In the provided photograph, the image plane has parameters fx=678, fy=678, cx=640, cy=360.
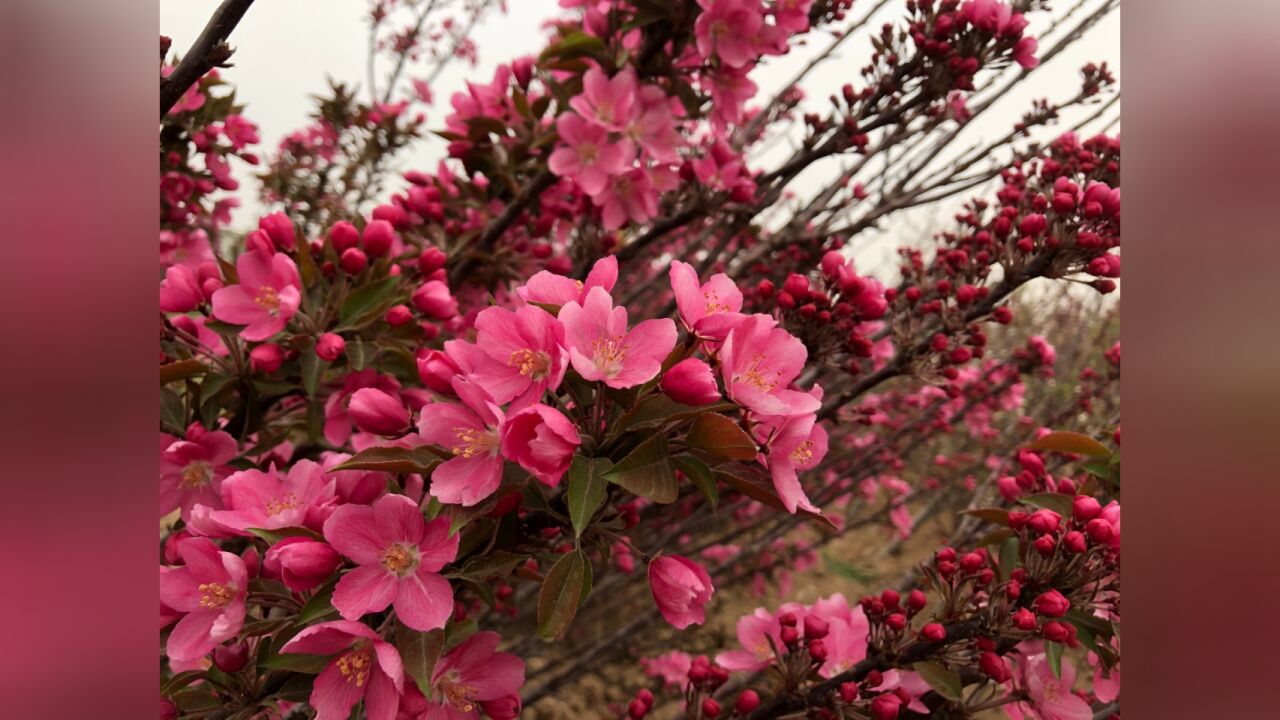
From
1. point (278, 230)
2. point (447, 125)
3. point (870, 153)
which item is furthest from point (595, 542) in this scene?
point (870, 153)

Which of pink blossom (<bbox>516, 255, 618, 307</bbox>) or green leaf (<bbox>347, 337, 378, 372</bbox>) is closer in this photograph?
pink blossom (<bbox>516, 255, 618, 307</bbox>)

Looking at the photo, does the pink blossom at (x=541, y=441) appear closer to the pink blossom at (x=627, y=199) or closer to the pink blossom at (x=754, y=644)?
the pink blossom at (x=754, y=644)

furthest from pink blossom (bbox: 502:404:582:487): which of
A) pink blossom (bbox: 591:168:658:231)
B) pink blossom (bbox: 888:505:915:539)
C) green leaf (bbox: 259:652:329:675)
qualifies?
pink blossom (bbox: 888:505:915:539)

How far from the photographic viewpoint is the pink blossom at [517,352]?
2.47 ft

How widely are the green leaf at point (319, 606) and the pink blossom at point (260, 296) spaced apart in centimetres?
48

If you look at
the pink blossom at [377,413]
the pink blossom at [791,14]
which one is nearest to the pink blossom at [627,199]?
the pink blossom at [791,14]

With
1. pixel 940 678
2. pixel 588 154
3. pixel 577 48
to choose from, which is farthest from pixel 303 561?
pixel 577 48

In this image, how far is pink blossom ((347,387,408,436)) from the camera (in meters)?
0.90

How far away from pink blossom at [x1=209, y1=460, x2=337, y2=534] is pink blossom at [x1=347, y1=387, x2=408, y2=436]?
91mm

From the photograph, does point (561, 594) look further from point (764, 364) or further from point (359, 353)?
point (359, 353)

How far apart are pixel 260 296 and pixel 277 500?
38 centimetres

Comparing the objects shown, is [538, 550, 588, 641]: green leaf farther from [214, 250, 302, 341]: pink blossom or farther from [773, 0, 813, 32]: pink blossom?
[773, 0, 813, 32]: pink blossom

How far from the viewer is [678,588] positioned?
83 centimetres

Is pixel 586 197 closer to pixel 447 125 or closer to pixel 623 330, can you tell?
pixel 447 125
